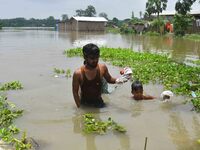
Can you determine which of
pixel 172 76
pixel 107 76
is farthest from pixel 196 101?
pixel 172 76

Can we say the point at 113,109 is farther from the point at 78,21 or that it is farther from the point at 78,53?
the point at 78,21

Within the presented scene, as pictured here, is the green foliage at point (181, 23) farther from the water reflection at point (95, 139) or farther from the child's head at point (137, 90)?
the water reflection at point (95, 139)

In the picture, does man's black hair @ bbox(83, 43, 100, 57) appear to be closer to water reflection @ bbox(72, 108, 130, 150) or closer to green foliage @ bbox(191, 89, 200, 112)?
water reflection @ bbox(72, 108, 130, 150)

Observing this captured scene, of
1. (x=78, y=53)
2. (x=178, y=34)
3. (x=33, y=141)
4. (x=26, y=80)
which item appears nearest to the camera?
(x=33, y=141)

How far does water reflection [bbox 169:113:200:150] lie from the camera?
16.5 feet

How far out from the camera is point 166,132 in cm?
558

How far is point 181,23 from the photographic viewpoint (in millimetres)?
35344

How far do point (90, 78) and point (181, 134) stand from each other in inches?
70.2

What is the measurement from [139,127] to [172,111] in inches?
51.2

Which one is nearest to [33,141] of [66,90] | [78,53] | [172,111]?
[172,111]

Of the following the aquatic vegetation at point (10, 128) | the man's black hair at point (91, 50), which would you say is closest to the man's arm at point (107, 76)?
the man's black hair at point (91, 50)

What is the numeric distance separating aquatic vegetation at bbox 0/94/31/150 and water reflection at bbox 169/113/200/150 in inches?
86.4

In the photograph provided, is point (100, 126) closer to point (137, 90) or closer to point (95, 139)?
point (95, 139)

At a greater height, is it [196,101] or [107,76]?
[107,76]
